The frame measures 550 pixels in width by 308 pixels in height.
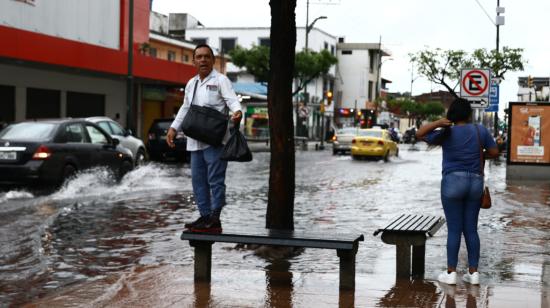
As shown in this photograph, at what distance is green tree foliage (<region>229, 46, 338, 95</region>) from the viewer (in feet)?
178

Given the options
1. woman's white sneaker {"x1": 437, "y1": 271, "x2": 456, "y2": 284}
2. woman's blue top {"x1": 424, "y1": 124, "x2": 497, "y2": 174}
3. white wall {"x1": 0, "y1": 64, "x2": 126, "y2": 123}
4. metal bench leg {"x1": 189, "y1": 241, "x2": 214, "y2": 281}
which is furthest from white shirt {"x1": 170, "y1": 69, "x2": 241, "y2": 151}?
white wall {"x1": 0, "y1": 64, "x2": 126, "y2": 123}

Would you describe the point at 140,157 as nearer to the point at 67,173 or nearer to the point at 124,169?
the point at 124,169

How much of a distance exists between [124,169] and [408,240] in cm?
1231

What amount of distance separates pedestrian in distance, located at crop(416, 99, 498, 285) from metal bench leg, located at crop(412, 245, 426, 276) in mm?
450

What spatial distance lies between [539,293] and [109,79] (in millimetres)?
29955

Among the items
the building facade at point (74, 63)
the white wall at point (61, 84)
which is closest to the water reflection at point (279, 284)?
the building facade at point (74, 63)

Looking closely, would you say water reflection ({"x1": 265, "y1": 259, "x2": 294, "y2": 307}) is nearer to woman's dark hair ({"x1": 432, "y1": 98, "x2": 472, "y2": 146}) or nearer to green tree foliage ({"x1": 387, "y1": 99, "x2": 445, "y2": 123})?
woman's dark hair ({"x1": 432, "y1": 98, "x2": 472, "y2": 146})

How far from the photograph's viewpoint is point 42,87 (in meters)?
30.2

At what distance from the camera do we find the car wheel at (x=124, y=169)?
18.3 meters

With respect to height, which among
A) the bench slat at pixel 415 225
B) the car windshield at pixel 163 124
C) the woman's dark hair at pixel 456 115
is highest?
the woman's dark hair at pixel 456 115

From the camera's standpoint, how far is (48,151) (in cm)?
1538

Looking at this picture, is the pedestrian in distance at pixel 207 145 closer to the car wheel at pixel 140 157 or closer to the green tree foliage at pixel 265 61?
the car wheel at pixel 140 157

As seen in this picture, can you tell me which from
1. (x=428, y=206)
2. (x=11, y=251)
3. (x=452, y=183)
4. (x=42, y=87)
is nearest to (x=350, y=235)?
(x=452, y=183)

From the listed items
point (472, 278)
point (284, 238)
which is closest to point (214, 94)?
point (284, 238)
